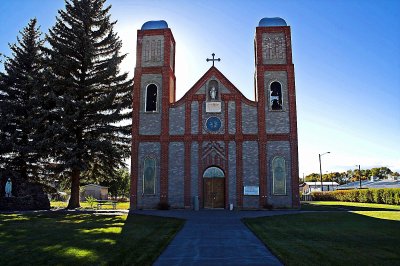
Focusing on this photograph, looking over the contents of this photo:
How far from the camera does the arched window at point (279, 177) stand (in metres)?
24.8

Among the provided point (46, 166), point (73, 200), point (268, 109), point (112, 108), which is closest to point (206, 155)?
point (268, 109)

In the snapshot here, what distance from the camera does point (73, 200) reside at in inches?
1014

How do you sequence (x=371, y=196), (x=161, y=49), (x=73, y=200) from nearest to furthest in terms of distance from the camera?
(x=73, y=200), (x=161, y=49), (x=371, y=196)

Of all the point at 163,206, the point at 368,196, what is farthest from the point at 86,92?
the point at 368,196

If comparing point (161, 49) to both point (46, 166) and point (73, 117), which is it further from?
point (46, 166)

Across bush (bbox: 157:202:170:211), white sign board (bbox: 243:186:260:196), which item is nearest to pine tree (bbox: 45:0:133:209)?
bush (bbox: 157:202:170:211)

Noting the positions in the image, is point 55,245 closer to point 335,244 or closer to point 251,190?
point 335,244

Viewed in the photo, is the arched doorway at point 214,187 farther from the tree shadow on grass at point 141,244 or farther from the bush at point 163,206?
the tree shadow on grass at point 141,244

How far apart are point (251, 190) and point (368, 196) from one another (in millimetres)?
21023

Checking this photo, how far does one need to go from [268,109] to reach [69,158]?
1450 centimetres

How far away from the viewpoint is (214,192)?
83.3 feet

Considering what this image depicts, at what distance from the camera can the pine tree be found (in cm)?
2444

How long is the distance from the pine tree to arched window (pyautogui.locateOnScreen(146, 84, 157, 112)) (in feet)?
5.51

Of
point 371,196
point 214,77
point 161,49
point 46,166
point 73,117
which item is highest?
point 161,49
